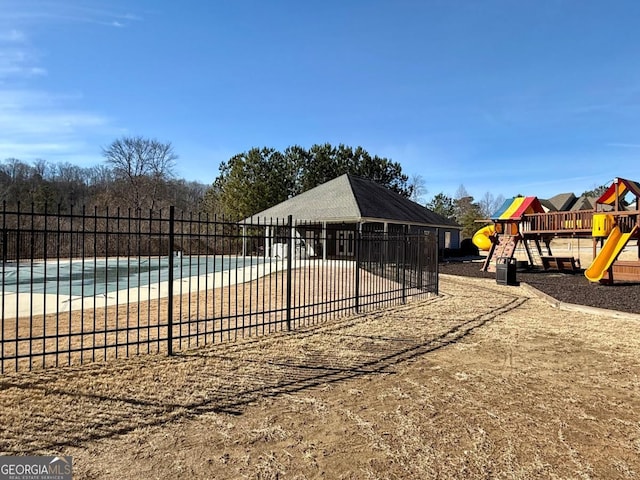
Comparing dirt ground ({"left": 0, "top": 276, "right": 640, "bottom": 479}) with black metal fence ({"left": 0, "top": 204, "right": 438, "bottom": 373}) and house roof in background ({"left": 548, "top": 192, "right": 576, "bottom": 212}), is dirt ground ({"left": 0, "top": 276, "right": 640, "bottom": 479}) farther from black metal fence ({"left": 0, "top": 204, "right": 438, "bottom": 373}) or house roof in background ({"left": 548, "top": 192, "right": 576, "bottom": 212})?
house roof in background ({"left": 548, "top": 192, "right": 576, "bottom": 212})

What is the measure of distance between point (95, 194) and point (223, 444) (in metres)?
43.0

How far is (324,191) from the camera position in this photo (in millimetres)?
25281

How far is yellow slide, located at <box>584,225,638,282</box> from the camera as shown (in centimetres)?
1291

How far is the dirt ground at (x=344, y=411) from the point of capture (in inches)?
107

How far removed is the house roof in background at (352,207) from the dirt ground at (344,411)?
15.4 metres

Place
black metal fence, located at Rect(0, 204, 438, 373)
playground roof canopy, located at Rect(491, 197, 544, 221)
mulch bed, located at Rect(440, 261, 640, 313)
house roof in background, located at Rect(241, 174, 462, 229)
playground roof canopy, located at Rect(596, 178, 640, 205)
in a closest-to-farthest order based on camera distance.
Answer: black metal fence, located at Rect(0, 204, 438, 373) < mulch bed, located at Rect(440, 261, 640, 313) < playground roof canopy, located at Rect(596, 178, 640, 205) < playground roof canopy, located at Rect(491, 197, 544, 221) < house roof in background, located at Rect(241, 174, 462, 229)

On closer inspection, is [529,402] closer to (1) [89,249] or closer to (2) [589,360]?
(2) [589,360]

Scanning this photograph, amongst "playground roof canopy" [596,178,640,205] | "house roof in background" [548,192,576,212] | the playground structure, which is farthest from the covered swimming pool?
"house roof in background" [548,192,576,212]

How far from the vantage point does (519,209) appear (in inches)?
701

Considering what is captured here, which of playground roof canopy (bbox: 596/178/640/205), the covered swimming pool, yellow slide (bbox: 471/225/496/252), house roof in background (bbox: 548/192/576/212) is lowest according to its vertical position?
the covered swimming pool

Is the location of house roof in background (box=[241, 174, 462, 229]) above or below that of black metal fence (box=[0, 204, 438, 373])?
above

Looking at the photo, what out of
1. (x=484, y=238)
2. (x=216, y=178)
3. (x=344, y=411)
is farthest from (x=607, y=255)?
(x=216, y=178)

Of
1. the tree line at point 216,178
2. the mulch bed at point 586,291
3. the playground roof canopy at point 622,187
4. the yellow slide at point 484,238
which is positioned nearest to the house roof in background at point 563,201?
the tree line at point 216,178

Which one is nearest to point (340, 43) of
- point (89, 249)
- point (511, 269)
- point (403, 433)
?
point (511, 269)
